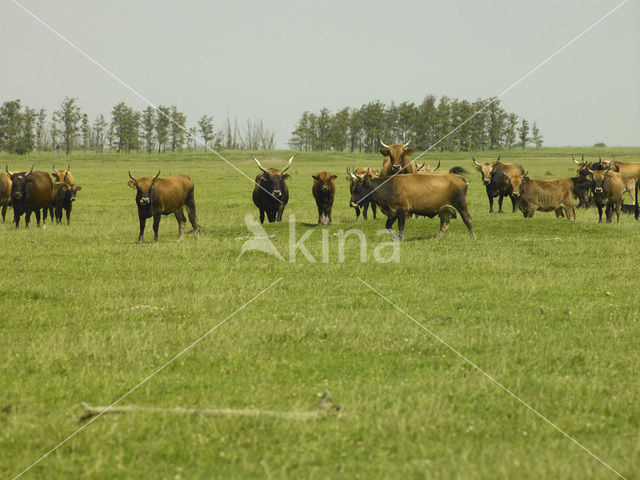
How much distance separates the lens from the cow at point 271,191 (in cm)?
2072

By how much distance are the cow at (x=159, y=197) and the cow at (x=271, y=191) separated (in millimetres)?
3356

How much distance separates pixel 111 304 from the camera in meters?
9.89

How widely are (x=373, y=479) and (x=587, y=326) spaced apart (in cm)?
512

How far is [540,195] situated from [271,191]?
9.35 m

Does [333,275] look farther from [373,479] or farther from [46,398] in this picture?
[373,479]

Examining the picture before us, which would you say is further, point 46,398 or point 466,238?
point 466,238

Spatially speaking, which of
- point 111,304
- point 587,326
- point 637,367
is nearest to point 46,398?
point 111,304

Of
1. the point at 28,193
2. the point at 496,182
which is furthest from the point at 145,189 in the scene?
the point at 496,182

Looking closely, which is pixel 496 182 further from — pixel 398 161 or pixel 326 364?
pixel 326 364

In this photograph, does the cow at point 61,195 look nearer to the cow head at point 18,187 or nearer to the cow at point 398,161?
the cow head at point 18,187

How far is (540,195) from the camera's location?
899 inches

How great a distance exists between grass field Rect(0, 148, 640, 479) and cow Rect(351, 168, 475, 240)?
2951mm

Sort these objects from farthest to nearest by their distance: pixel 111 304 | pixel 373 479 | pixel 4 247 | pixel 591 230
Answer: pixel 591 230 < pixel 4 247 < pixel 111 304 < pixel 373 479

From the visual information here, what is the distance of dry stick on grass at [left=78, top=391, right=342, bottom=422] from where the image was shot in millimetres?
5602
